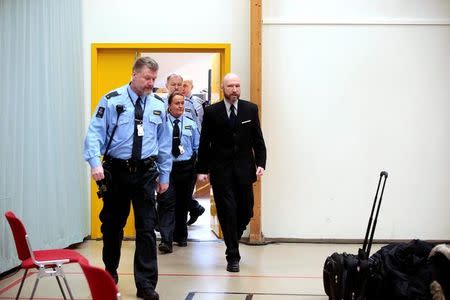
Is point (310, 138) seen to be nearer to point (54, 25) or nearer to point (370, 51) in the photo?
point (370, 51)

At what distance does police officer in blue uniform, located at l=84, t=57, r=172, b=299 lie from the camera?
13.1 feet

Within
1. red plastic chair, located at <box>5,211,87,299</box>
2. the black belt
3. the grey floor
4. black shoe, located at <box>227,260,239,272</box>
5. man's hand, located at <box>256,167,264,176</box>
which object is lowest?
the grey floor

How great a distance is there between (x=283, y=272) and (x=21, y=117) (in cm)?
246

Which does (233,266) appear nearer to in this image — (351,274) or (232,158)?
(232,158)

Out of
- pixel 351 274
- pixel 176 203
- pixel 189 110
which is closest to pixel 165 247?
pixel 176 203

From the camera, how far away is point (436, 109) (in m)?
6.39

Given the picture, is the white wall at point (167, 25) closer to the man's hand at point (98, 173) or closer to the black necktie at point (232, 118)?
the black necktie at point (232, 118)

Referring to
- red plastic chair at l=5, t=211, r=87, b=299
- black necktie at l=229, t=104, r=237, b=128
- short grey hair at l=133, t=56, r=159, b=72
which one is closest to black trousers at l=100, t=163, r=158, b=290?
short grey hair at l=133, t=56, r=159, b=72

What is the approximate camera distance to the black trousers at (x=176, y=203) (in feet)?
18.9

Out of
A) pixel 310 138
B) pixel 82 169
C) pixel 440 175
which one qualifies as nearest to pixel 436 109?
pixel 440 175

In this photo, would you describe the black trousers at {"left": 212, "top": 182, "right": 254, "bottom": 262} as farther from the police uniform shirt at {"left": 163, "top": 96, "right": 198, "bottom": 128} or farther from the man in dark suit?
the police uniform shirt at {"left": 163, "top": 96, "right": 198, "bottom": 128}

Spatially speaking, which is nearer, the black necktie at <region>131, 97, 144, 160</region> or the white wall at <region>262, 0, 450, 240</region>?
the black necktie at <region>131, 97, 144, 160</region>

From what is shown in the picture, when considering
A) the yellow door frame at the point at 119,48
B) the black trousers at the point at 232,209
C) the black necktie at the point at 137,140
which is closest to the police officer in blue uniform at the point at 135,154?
the black necktie at the point at 137,140

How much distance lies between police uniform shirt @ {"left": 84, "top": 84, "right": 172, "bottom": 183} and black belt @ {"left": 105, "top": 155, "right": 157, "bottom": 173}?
0.08 ft
